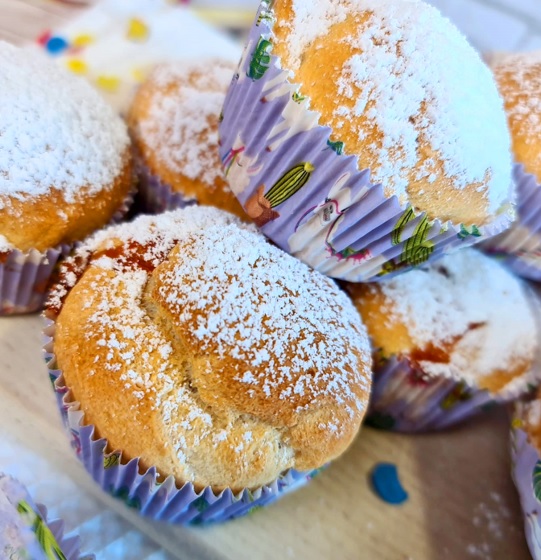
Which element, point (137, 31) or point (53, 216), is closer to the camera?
point (53, 216)

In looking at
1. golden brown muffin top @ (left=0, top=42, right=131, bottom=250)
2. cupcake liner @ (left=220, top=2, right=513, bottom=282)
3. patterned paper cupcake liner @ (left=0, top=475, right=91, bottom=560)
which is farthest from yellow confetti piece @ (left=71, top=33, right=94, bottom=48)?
patterned paper cupcake liner @ (left=0, top=475, right=91, bottom=560)

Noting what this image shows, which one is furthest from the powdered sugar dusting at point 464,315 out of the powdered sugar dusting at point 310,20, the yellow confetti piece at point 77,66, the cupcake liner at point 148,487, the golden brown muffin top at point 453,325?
the yellow confetti piece at point 77,66

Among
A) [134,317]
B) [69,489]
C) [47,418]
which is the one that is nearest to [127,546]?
[69,489]

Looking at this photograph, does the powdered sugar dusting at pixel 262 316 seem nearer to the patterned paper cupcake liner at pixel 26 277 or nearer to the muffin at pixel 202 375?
the muffin at pixel 202 375

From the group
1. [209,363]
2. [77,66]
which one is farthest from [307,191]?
[77,66]

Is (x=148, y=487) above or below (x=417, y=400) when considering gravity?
below

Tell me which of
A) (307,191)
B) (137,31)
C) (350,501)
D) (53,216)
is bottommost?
(350,501)

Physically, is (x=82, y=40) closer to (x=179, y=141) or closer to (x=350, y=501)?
(x=179, y=141)

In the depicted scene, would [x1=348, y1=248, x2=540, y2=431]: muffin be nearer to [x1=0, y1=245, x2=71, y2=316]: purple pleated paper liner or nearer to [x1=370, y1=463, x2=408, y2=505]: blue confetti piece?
[x1=370, y1=463, x2=408, y2=505]: blue confetti piece
